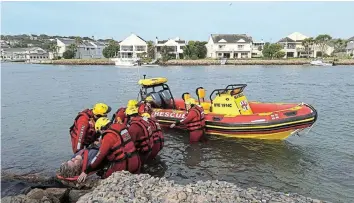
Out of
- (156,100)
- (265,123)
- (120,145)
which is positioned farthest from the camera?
(156,100)

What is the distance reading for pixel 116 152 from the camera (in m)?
6.59

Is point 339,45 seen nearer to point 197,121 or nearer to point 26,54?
point 197,121

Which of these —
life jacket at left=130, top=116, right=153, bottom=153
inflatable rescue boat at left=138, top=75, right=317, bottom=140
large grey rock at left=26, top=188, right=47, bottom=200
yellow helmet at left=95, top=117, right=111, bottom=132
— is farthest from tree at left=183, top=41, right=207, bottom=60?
large grey rock at left=26, top=188, right=47, bottom=200

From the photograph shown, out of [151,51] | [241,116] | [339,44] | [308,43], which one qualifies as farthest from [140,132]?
[339,44]

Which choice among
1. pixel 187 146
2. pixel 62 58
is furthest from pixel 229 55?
pixel 187 146

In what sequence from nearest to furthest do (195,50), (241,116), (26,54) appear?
(241,116)
(195,50)
(26,54)

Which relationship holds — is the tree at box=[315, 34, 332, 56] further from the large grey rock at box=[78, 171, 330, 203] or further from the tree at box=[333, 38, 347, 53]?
the large grey rock at box=[78, 171, 330, 203]

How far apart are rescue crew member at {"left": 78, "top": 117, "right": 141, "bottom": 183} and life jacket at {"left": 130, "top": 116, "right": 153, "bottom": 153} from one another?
28.2 inches

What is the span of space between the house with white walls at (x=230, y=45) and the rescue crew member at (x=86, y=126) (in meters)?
70.2

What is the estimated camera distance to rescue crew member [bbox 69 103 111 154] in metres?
7.54

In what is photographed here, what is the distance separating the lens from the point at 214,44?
76.1 metres

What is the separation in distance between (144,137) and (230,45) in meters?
71.4

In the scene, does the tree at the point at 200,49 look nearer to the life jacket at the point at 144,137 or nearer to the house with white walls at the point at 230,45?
the house with white walls at the point at 230,45

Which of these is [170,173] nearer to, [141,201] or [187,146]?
[187,146]
